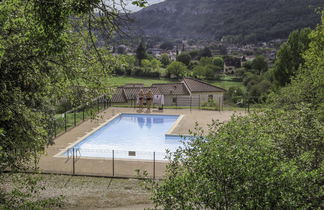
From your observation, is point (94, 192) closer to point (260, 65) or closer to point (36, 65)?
point (36, 65)

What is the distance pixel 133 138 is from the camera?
2348cm

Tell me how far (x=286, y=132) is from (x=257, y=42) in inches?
7077

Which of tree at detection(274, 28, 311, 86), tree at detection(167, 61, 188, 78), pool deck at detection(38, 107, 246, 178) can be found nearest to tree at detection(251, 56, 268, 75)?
tree at detection(167, 61, 188, 78)

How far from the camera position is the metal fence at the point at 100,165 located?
1464 centimetres

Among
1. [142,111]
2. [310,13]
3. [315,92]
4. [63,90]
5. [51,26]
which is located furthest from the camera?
[310,13]

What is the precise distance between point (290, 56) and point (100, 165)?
1003 inches

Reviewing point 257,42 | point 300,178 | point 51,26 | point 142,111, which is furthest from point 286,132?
point 257,42

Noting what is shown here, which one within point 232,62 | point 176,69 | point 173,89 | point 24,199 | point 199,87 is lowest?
point 24,199

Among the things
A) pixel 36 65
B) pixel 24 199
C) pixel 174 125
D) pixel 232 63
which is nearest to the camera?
pixel 24 199

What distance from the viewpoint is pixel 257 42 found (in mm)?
179500

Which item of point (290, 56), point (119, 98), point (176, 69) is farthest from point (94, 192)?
point (176, 69)

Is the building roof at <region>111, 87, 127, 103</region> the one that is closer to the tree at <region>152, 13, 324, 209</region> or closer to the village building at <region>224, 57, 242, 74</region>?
the tree at <region>152, 13, 324, 209</region>

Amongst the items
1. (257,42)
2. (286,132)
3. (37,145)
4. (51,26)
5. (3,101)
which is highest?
(257,42)

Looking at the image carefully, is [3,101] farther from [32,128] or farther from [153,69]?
[153,69]
